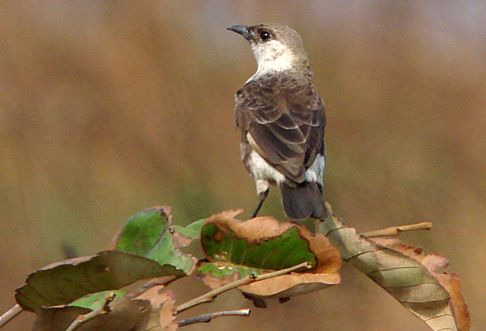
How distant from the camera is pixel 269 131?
3.19 metres

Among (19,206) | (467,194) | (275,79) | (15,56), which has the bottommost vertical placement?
(467,194)

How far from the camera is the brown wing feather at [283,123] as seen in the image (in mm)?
3066

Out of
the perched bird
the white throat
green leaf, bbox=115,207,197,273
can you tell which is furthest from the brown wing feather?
green leaf, bbox=115,207,197,273

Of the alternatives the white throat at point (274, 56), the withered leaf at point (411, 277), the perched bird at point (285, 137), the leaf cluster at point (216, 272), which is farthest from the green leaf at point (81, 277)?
the white throat at point (274, 56)

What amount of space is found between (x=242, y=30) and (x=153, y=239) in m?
3.13

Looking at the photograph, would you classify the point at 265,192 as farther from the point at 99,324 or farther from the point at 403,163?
the point at 99,324

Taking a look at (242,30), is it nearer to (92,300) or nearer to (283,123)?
(283,123)

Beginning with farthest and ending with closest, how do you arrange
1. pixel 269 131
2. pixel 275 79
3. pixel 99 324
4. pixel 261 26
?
pixel 261 26, pixel 275 79, pixel 269 131, pixel 99 324

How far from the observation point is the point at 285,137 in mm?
3148

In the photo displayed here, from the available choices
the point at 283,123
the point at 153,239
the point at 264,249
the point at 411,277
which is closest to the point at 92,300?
the point at 153,239

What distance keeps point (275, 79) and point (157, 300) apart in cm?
296

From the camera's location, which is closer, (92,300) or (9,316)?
(9,316)

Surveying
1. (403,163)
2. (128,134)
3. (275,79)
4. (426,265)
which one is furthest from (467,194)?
(426,265)

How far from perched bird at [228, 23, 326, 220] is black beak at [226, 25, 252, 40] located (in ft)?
0.75
